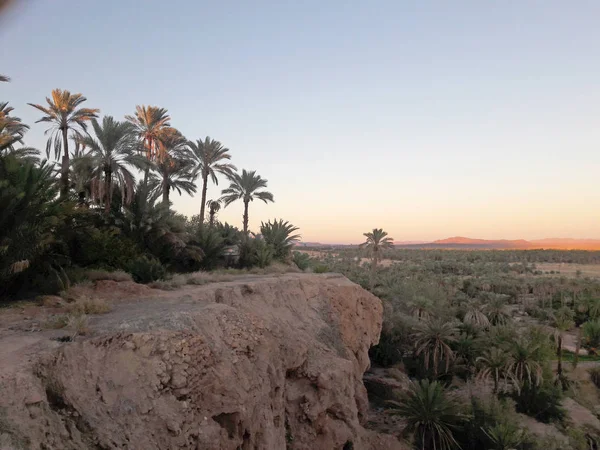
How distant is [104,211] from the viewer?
18578 mm

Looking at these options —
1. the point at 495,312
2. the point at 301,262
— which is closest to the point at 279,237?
the point at 301,262

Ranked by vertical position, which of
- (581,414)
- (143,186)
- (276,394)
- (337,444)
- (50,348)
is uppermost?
(143,186)

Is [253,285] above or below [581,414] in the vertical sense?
above

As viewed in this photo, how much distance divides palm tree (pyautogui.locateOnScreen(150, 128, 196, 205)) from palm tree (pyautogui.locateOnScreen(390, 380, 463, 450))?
18279 mm

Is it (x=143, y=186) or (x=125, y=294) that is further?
(x=143, y=186)

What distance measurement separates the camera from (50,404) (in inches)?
224

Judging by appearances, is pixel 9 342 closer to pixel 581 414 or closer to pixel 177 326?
pixel 177 326

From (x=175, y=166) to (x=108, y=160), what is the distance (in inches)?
344

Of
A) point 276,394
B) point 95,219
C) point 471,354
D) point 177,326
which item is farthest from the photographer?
point 471,354

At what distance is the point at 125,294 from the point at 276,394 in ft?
16.2

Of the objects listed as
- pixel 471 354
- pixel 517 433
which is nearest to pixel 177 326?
pixel 517 433

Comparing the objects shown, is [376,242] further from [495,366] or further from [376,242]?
[495,366]

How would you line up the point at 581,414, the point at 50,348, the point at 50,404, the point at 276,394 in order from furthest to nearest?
1. the point at 581,414
2. the point at 276,394
3. the point at 50,348
4. the point at 50,404

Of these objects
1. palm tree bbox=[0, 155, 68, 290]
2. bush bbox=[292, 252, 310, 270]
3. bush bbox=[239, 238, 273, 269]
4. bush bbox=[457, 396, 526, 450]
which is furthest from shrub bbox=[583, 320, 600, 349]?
palm tree bbox=[0, 155, 68, 290]
